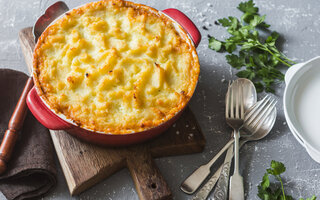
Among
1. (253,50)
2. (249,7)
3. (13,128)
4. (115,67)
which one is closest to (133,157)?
(115,67)

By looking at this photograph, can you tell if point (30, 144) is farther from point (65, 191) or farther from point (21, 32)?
point (21, 32)

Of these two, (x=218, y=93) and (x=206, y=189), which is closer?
(x=206, y=189)

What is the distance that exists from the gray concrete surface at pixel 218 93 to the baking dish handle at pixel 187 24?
262mm

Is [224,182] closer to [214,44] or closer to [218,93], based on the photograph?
[218,93]

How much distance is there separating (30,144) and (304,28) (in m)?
1.65

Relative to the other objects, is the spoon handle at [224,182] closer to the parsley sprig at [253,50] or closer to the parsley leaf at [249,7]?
the parsley sprig at [253,50]

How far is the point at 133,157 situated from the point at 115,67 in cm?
41

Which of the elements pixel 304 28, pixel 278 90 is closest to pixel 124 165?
pixel 278 90

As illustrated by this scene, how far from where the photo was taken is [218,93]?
210cm

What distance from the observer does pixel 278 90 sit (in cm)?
212

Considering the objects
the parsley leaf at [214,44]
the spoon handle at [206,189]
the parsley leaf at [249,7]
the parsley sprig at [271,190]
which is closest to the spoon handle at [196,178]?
the spoon handle at [206,189]

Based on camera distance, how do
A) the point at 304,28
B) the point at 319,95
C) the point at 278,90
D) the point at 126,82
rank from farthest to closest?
the point at 304,28
the point at 278,90
the point at 319,95
the point at 126,82

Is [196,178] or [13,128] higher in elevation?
[13,128]

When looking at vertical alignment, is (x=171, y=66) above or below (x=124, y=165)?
above
